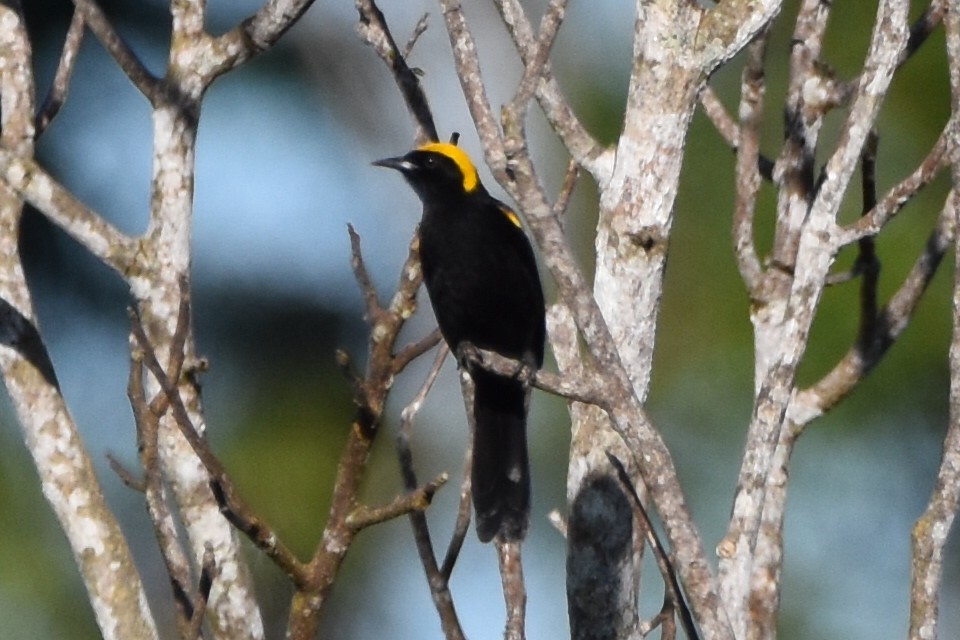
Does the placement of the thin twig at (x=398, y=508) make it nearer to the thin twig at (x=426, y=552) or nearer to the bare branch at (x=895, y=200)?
the thin twig at (x=426, y=552)

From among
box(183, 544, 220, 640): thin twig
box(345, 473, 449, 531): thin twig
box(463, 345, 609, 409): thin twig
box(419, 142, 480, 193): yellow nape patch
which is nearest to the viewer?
box(463, 345, 609, 409): thin twig

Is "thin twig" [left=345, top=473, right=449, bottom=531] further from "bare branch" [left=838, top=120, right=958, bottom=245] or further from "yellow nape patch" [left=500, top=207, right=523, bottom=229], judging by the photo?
"yellow nape patch" [left=500, top=207, right=523, bottom=229]

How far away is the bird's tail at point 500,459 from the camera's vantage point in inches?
176

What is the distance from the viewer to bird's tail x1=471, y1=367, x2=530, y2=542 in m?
4.46

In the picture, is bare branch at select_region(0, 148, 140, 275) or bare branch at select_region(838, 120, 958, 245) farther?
bare branch at select_region(0, 148, 140, 275)

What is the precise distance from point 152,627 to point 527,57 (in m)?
1.80

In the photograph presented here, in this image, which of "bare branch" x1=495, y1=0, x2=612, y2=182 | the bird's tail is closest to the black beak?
the bird's tail

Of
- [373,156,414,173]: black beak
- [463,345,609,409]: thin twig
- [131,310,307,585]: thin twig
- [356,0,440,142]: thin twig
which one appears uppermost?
[373,156,414,173]: black beak

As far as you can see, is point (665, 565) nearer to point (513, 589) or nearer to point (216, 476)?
point (513, 589)

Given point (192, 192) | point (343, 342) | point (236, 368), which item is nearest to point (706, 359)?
point (343, 342)

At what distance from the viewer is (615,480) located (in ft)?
12.7

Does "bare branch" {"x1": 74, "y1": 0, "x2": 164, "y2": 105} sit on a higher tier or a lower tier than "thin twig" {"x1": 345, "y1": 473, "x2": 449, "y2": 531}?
higher

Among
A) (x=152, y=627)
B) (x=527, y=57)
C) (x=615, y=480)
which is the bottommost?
(x=152, y=627)

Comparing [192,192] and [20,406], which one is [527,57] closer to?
[192,192]
